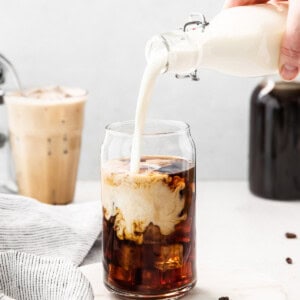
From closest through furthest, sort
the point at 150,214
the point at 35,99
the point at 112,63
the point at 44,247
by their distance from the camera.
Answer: the point at 150,214 < the point at 44,247 < the point at 35,99 < the point at 112,63

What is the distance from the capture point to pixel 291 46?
3.49 feet

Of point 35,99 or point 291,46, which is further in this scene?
point 35,99

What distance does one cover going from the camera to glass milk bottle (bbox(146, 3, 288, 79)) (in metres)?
1.04

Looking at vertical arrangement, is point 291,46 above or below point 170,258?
above

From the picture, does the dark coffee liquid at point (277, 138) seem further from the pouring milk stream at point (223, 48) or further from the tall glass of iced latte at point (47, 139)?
the pouring milk stream at point (223, 48)

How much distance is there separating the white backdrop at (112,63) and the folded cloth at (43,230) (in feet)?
1.49

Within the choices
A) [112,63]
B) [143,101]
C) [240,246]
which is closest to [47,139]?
[112,63]

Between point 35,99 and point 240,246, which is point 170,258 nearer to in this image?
point 240,246

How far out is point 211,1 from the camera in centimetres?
168

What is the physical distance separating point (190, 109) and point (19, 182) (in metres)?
0.40

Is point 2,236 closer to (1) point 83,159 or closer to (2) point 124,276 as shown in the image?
(2) point 124,276

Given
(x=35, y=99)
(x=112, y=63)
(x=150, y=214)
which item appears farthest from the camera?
(x=112, y=63)

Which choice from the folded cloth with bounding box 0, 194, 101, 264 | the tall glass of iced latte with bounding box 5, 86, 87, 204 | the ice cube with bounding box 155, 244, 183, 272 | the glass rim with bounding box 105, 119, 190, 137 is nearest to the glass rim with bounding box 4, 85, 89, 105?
the tall glass of iced latte with bounding box 5, 86, 87, 204

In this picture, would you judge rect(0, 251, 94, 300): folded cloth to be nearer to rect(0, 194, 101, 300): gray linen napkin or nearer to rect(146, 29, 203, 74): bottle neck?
rect(0, 194, 101, 300): gray linen napkin
